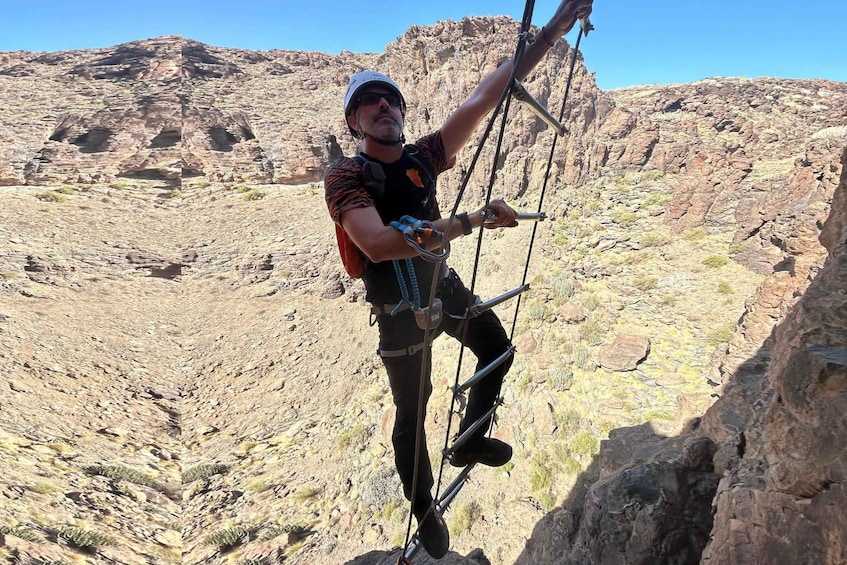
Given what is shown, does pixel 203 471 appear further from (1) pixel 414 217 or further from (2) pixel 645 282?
(2) pixel 645 282

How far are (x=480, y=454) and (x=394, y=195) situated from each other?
236 centimetres

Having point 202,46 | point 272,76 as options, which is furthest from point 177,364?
point 202,46

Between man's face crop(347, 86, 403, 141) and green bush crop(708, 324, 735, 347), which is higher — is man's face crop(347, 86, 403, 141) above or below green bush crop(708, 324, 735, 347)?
above

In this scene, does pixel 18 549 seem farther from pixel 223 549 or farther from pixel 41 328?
pixel 41 328

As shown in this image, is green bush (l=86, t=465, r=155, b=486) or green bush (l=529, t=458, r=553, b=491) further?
green bush (l=86, t=465, r=155, b=486)

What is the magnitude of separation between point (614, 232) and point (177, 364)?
1913 centimetres

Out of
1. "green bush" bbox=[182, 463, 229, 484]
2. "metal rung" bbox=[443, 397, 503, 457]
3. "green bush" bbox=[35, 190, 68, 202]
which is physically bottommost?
"green bush" bbox=[182, 463, 229, 484]

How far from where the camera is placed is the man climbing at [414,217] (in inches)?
97.3

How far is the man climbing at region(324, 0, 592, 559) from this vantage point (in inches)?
97.3

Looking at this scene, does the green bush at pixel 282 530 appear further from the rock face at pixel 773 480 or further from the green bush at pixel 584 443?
the rock face at pixel 773 480

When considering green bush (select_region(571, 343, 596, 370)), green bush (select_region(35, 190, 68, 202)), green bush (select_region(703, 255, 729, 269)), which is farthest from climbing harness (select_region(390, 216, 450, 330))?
green bush (select_region(35, 190, 68, 202))

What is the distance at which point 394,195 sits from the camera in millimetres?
2766

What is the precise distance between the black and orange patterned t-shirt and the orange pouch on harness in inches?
3.8

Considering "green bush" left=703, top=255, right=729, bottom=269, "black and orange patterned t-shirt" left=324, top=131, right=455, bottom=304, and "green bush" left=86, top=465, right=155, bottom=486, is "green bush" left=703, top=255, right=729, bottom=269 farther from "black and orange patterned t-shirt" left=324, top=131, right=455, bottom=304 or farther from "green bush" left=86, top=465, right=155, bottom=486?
"green bush" left=86, top=465, right=155, bottom=486
